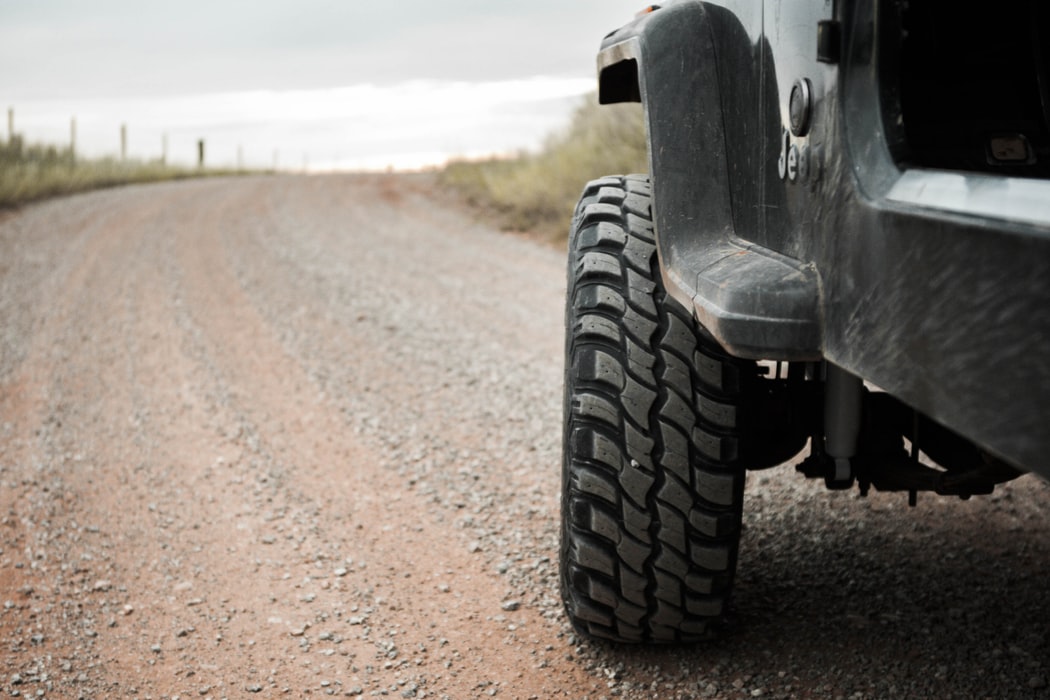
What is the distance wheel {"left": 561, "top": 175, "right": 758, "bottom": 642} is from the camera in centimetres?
195

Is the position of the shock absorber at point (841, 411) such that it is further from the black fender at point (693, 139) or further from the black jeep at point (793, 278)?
the black fender at point (693, 139)

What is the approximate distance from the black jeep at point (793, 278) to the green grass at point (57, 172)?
12.9m

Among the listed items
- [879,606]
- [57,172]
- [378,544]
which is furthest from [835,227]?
[57,172]

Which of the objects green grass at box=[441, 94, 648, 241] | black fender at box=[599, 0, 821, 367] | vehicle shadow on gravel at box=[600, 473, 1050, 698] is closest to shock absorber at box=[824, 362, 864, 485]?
black fender at box=[599, 0, 821, 367]

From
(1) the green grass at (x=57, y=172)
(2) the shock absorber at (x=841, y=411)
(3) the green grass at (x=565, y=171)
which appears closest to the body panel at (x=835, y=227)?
(2) the shock absorber at (x=841, y=411)

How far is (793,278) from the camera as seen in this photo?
57.8 inches

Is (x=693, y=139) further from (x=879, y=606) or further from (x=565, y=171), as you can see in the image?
(x=565, y=171)

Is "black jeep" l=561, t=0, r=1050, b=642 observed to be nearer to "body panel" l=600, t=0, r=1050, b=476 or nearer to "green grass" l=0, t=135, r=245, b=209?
"body panel" l=600, t=0, r=1050, b=476

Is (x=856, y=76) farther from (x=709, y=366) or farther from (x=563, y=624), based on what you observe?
(x=563, y=624)

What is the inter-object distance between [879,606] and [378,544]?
1.57 meters

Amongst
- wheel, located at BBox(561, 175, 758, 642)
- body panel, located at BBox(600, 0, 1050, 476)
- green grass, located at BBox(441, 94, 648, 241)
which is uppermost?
green grass, located at BBox(441, 94, 648, 241)

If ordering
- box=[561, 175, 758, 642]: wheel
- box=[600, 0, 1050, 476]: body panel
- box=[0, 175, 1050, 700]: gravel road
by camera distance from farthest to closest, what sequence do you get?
box=[0, 175, 1050, 700]: gravel road
box=[561, 175, 758, 642]: wheel
box=[600, 0, 1050, 476]: body panel

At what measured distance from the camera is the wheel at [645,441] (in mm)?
1950

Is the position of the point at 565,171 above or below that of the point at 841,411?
above
